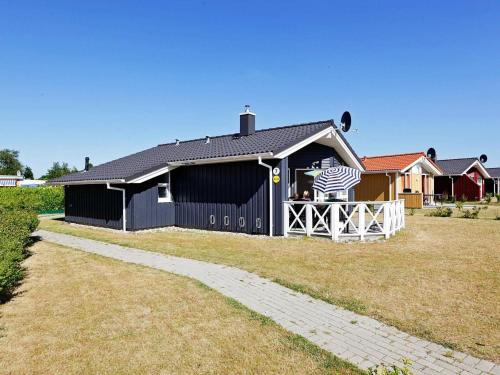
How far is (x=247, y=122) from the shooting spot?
679 inches

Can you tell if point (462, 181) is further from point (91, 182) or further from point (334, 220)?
point (91, 182)

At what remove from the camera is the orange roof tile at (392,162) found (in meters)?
26.1

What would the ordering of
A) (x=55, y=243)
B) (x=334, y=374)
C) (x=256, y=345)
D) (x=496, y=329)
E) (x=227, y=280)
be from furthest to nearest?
(x=55, y=243) < (x=227, y=280) < (x=496, y=329) < (x=256, y=345) < (x=334, y=374)

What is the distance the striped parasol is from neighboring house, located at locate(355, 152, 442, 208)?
14.1m

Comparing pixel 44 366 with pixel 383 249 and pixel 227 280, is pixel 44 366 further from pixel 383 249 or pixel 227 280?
pixel 383 249

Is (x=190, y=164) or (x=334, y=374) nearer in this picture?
(x=334, y=374)

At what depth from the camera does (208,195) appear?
15.2 metres

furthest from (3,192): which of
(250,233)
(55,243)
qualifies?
(250,233)

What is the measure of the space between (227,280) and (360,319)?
301cm

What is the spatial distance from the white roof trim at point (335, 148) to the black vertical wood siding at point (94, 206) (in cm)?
775

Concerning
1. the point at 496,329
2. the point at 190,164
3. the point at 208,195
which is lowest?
the point at 496,329

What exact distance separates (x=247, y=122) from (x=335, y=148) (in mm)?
4346

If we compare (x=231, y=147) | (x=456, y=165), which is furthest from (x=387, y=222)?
(x=456, y=165)

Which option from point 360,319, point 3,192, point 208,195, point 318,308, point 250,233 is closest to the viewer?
point 360,319
